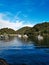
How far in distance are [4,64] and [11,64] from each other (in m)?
11.8

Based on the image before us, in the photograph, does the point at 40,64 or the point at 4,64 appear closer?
the point at 4,64

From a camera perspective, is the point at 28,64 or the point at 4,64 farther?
the point at 28,64

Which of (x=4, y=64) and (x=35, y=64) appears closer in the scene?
(x=4, y=64)

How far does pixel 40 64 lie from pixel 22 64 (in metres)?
2.67

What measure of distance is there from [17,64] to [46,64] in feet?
14.2

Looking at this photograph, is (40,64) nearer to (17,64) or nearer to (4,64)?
(17,64)

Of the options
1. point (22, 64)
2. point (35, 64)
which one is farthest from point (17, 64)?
point (35, 64)

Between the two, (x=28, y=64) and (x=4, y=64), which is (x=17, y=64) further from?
(x=4, y=64)

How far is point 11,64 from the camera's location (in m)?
28.7

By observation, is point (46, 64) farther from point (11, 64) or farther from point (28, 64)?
point (11, 64)

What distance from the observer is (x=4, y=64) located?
1711 centimetres

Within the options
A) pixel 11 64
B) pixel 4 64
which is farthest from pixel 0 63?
pixel 11 64

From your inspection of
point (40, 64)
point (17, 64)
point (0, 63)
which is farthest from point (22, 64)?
point (0, 63)

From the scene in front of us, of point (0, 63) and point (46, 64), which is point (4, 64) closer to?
point (0, 63)
